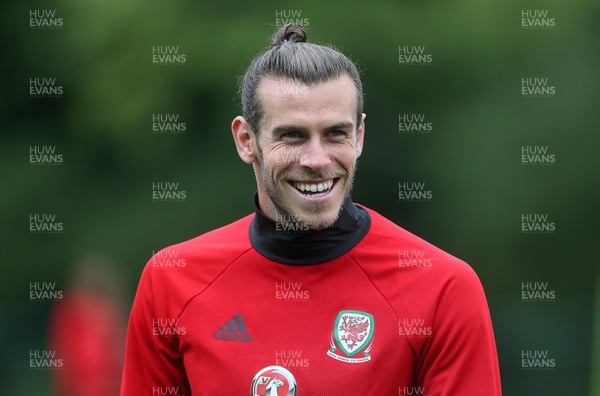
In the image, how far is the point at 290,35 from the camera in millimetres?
3066

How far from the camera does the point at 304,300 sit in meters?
2.86

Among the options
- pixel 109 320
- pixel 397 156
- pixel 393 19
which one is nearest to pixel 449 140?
pixel 397 156

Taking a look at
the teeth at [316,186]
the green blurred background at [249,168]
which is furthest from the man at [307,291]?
the green blurred background at [249,168]

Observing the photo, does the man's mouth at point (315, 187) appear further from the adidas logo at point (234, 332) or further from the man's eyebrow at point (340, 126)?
the adidas logo at point (234, 332)

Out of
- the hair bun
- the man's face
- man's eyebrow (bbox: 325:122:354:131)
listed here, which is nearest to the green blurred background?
the hair bun

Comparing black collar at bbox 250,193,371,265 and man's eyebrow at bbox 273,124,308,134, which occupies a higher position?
man's eyebrow at bbox 273,124,308,134

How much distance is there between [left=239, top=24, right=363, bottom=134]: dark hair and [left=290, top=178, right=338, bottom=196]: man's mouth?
0.68 feet

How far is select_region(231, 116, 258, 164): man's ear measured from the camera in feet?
9.82

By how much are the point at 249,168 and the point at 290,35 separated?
576 cm

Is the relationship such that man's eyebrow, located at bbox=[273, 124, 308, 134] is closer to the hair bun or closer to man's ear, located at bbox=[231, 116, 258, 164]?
man's ear, located at bbox=[231, 116, 258, 164]

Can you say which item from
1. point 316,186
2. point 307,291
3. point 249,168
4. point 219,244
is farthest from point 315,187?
point 249,168

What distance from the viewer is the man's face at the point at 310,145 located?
275cm

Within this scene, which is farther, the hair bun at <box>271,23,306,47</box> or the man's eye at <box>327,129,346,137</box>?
the hair bun at <box>271,23,306,47</box>

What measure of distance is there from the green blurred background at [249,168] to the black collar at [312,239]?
18.9 ft
